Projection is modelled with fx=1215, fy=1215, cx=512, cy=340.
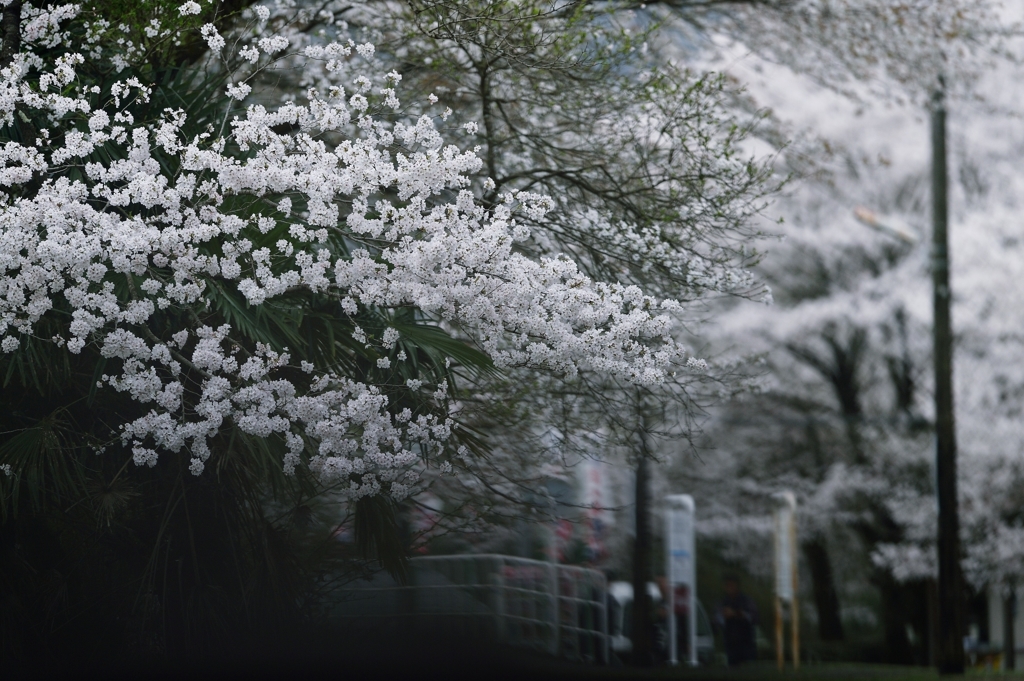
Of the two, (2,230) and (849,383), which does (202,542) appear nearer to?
(2,230)

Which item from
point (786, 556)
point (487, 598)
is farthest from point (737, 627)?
point (487, 598)

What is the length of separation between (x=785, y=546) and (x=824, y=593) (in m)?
8.55

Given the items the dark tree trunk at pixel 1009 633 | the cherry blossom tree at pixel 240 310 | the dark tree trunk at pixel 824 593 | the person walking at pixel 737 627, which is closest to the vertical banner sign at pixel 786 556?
the person walking at pixel 737 627

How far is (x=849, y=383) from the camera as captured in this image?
59.5ft

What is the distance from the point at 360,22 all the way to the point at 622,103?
1.93 meters

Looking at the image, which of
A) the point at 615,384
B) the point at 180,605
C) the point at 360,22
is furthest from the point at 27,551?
the point at 360,22

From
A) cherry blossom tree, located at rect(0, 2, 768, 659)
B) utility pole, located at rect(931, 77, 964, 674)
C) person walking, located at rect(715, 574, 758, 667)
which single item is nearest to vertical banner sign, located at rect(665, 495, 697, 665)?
person walking, located at rect(715, 574, 758, 667)

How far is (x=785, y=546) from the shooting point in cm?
1093

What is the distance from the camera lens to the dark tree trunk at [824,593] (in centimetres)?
1861

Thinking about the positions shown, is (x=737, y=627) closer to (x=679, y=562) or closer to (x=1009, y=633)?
(x=679, y=562)

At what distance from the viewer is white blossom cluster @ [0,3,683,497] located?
494cm

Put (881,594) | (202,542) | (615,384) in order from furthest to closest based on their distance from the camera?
(881,594) → (615,384) → (202,542)

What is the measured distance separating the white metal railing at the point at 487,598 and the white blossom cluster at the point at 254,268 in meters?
0.61

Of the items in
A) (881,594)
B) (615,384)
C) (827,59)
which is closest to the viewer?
(615,384)
